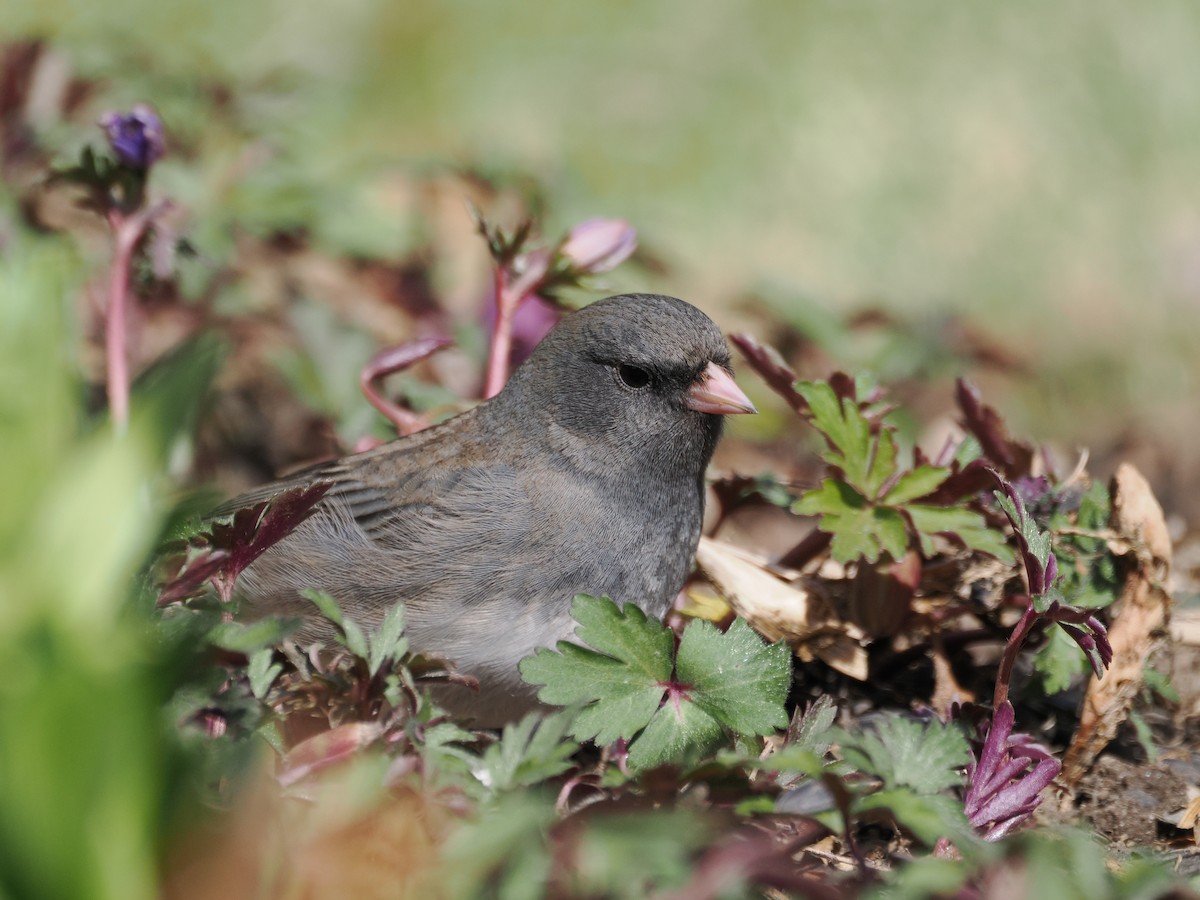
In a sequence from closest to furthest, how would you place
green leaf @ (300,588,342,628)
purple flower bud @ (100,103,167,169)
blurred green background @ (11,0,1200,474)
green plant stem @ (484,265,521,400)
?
green leaf @ (300,588,342,628)
purple flower bud @ (100,103,167,169)
green plant stem @ (484,265,521,400)
blurred green background @ (11,0,1200,474)

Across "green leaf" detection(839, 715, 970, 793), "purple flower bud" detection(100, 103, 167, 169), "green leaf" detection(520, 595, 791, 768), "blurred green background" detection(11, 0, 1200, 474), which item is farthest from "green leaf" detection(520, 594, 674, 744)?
"blurred green background" detection(11, 0, 1200, 474)

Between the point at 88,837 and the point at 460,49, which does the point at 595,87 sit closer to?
the point at 460,49

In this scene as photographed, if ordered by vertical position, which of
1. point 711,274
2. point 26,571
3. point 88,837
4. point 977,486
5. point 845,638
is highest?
point 26,571

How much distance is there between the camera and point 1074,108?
16.0 ft

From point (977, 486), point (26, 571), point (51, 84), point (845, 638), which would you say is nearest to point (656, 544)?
point (845, 638)

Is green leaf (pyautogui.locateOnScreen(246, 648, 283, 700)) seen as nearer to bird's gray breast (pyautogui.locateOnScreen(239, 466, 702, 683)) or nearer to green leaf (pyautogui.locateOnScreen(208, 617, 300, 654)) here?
green leaf (pyautogui.locateOnScreen(208, 617, 300, 654))

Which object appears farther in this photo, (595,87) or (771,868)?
(595,87)

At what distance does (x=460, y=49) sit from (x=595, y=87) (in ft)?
1.93

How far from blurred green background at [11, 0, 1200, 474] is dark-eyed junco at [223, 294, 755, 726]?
1.33m

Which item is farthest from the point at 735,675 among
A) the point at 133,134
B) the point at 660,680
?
the point at 133,134

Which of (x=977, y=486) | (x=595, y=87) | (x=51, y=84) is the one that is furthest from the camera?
(x=595, y=87)

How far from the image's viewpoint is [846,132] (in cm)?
489

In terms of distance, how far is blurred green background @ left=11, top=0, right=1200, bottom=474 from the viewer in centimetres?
419

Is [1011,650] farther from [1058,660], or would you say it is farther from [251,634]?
[251,634]
